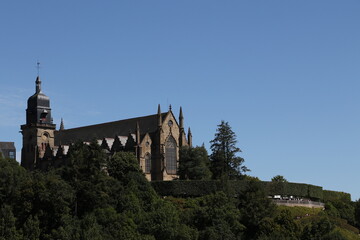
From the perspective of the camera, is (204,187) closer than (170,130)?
Yes

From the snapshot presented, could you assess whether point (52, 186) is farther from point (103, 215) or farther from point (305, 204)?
point (305, 204)

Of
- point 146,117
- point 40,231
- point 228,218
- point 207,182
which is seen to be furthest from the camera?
point 146,117

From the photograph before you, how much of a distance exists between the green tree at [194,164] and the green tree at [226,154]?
6.32 feet

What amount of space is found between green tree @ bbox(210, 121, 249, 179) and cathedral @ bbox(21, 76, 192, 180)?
8.86 meters

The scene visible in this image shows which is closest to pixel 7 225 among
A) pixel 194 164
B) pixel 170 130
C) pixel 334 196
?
pixel 194 164

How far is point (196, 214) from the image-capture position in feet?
294

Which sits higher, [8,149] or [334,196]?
[8,149]

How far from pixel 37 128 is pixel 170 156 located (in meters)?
25.8

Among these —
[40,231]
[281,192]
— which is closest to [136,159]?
[281,192]

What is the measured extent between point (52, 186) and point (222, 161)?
33805 mm

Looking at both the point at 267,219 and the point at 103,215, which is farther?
the point at 267,219

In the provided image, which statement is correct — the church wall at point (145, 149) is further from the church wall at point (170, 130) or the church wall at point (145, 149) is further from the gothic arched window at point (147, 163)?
the church wall at point (170, 130)

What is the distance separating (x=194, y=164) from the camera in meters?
113

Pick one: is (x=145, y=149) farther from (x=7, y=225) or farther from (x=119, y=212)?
(x=7, y=225)
